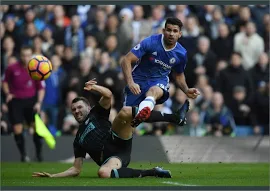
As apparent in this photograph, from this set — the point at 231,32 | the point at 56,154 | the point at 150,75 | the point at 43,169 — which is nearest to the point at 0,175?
the point at 43,169

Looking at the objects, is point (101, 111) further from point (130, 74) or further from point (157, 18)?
point (157, 18)

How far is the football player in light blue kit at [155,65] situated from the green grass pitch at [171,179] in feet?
3.62

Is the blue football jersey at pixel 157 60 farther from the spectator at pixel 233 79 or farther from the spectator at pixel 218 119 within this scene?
the spectator at pixel 233 79

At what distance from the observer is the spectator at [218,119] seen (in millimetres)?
16609

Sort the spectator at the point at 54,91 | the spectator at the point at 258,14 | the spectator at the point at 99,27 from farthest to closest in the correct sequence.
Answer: the spectator at the point at 258,14 < the spectator at the point at 99,27 < the spectator at the point at 54,91

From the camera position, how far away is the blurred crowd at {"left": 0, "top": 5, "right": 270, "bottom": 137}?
1670cm

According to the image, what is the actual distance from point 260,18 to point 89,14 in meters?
3.86

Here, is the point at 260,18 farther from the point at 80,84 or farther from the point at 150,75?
the point at 150,75

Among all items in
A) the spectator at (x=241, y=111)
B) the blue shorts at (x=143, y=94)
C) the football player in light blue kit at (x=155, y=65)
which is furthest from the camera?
the spectator at (x=241, y=111)

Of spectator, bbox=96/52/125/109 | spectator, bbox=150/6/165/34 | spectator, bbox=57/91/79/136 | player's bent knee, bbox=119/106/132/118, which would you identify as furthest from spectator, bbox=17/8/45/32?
player's bent knee, bbox=119/106/132/118

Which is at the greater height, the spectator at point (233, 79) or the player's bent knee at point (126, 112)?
the player's bent knee at point (126, 112)

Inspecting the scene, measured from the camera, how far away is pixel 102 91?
1027cm

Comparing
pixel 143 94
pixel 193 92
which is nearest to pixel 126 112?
pixel 143 94

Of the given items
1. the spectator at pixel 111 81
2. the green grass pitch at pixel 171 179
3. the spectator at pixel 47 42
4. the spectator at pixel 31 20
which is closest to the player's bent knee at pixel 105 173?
the green grass pitch at pixel 171 179
